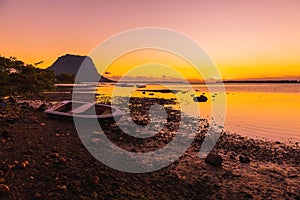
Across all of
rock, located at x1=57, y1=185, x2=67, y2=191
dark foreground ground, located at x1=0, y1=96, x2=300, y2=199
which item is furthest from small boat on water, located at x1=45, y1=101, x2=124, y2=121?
rock, located at x1=57, y1=185, x2=67, y2=191

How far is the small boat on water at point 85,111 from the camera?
618 inches

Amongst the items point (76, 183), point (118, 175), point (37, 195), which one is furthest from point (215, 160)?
point (37, 195)

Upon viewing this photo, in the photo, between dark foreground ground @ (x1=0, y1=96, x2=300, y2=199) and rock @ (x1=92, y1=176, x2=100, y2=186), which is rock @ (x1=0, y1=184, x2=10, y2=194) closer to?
dark foreground ground @ (x1=0, y1=96, x2=300, y2=199)

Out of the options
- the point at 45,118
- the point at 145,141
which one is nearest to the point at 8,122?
the point at 45,118

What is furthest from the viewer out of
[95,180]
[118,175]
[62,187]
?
[118,175]

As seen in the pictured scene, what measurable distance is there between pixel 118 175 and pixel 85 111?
9857 millimetres

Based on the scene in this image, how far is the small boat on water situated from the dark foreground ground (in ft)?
9.64

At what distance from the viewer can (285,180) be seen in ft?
30.8

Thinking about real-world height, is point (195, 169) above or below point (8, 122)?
below

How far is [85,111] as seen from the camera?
56.5 ft

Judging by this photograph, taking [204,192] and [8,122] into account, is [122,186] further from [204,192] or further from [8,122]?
A: [8,122]

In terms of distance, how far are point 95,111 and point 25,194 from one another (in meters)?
11.9

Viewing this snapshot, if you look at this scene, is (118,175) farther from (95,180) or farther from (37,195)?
(37,195)

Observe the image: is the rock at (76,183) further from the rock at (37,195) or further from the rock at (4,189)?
the rock at (4,189)
